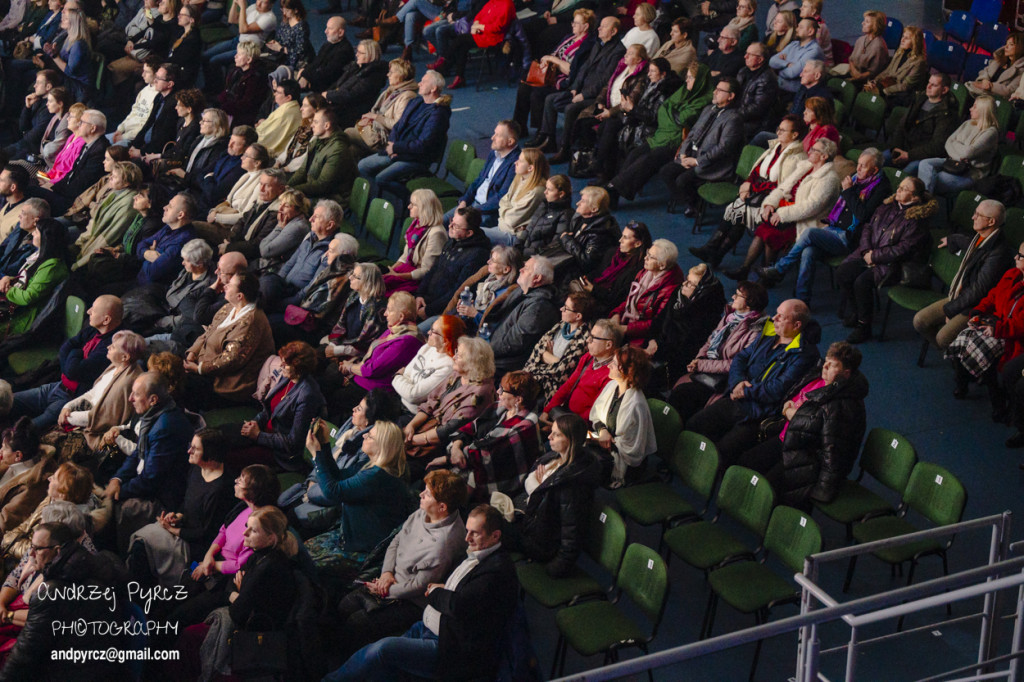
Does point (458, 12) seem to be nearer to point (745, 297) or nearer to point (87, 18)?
point (87, 18)

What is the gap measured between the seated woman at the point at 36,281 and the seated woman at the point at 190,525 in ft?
8.31

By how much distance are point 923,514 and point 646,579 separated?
1.41 metres

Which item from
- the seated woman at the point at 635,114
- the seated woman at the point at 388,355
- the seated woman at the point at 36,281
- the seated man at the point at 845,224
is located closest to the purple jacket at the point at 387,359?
the seated woman at the point at 388,355

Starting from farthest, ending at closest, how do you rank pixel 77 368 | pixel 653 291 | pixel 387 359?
pixel 77 368
pixel 653 291
pixel 387 359

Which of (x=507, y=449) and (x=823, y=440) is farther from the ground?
(x=823, y=440)

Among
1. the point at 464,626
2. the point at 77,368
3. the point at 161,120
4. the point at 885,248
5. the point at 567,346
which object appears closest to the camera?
the point at 464,626

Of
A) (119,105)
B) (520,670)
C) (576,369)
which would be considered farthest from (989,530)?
(119,105)

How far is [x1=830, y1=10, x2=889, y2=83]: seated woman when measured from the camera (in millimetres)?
9492

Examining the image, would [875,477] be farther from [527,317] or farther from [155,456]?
[155,456]

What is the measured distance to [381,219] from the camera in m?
8.11

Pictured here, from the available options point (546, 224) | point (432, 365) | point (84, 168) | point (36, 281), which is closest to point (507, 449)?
point (432, 365)

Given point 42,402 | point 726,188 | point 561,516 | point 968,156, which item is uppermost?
point 968,156

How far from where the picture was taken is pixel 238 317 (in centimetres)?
664

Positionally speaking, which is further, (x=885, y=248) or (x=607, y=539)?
(x=885, y=248)
